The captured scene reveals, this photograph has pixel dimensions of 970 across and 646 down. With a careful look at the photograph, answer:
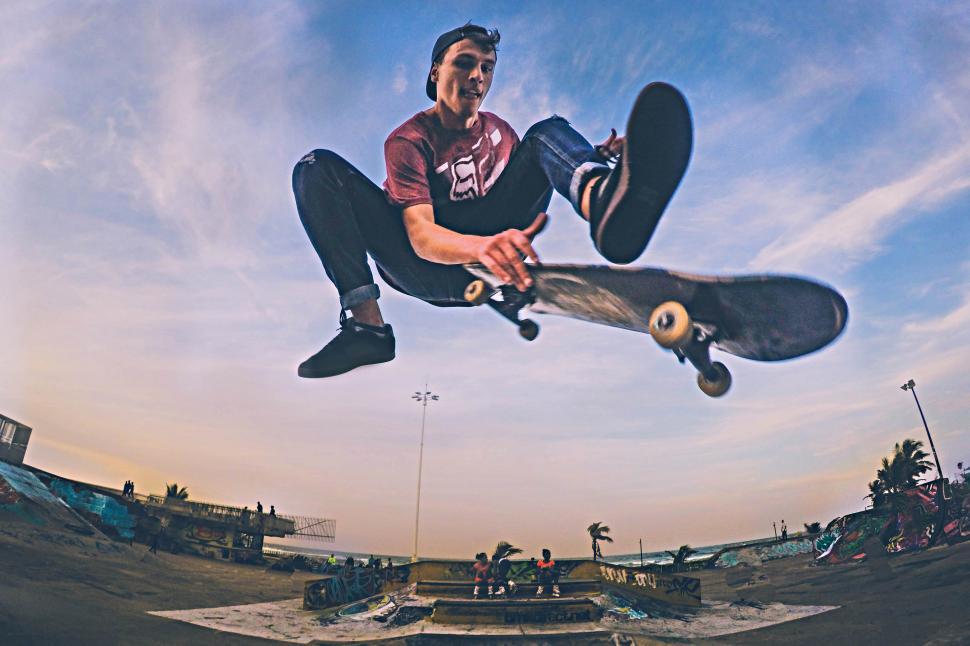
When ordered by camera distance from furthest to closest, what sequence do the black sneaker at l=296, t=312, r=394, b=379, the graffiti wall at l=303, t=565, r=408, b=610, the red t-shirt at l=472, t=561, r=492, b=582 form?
1. the red t-shirt at l=472, t=561, r=492, b=582
2. the graffiti wall at l=303, t=565, r=408, b=610
3. the black sneaker at l=296, t=312, r=394, b=379

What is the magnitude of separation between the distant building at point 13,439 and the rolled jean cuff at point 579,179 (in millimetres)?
17337

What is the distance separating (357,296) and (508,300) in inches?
83.4

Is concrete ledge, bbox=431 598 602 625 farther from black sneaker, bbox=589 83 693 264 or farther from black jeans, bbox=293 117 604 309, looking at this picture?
black sneaker, bbox=589 83 693 264

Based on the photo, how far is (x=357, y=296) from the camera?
303 inches

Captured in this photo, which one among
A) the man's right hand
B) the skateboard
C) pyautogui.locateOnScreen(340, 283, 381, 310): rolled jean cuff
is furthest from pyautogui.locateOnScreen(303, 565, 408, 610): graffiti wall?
the man's right hand

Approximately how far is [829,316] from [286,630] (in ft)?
32.1

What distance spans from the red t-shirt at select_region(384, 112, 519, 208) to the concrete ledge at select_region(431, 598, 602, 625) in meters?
7.63

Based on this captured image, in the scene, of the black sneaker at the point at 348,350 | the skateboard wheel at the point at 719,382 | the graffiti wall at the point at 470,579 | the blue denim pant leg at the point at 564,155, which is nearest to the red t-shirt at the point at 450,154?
the blue denim pant leg at the point at 564,155

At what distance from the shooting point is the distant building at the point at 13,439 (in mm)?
15391

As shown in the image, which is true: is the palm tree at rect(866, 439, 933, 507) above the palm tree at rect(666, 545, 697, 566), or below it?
above

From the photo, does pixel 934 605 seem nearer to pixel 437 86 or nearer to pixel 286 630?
pixel 286 630

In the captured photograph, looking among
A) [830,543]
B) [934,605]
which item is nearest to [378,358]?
[934,605]

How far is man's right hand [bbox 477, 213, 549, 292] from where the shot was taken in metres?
5.96

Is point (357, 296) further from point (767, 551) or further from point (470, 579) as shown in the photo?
point (767, 551)
